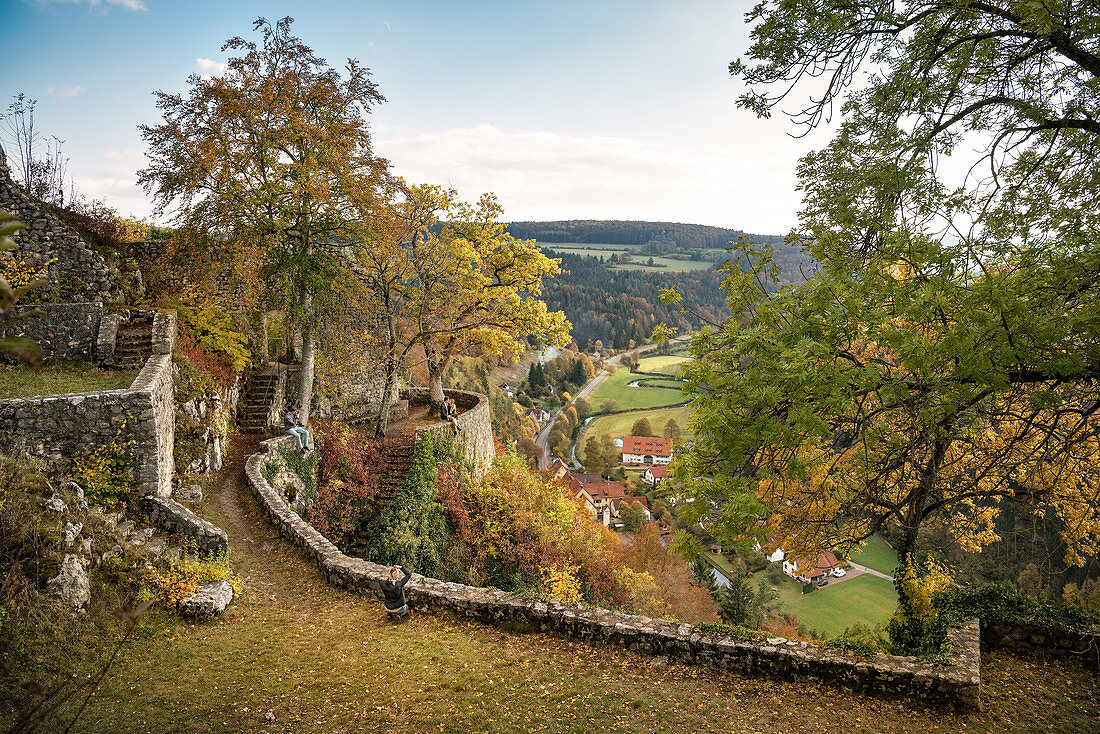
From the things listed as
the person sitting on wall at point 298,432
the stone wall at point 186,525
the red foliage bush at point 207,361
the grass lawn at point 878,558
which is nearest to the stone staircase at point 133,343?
the red foliage bush at point 207,361

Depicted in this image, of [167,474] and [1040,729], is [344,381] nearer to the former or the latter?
[167,474]

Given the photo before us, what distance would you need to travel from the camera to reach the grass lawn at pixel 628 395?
84938 mm

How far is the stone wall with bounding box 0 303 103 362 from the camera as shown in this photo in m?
11.0

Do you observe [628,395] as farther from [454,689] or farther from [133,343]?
[454,689]

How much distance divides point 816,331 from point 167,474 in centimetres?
1093

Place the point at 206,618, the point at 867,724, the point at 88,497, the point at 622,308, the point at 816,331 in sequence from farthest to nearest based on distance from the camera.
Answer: the point at 622,308 < the point at 88,497 < the point at 206,618 < the point at 867,724 < the point at 816,331

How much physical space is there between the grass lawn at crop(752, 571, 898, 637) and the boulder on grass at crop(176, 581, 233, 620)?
108 ft

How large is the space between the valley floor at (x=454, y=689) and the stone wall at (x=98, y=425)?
10.7 ft

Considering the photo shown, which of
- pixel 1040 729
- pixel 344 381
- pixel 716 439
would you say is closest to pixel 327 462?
pixel 344 381

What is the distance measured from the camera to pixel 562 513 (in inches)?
696

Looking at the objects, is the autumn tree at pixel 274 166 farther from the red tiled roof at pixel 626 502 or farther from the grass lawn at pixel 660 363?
the grass lawn at pixel 660 363

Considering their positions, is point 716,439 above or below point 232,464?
above

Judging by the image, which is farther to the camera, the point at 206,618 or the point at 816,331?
the point at 206,618

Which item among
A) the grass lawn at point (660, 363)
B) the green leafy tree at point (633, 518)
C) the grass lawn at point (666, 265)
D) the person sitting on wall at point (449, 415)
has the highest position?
the grass lawn at point (666, 265)
